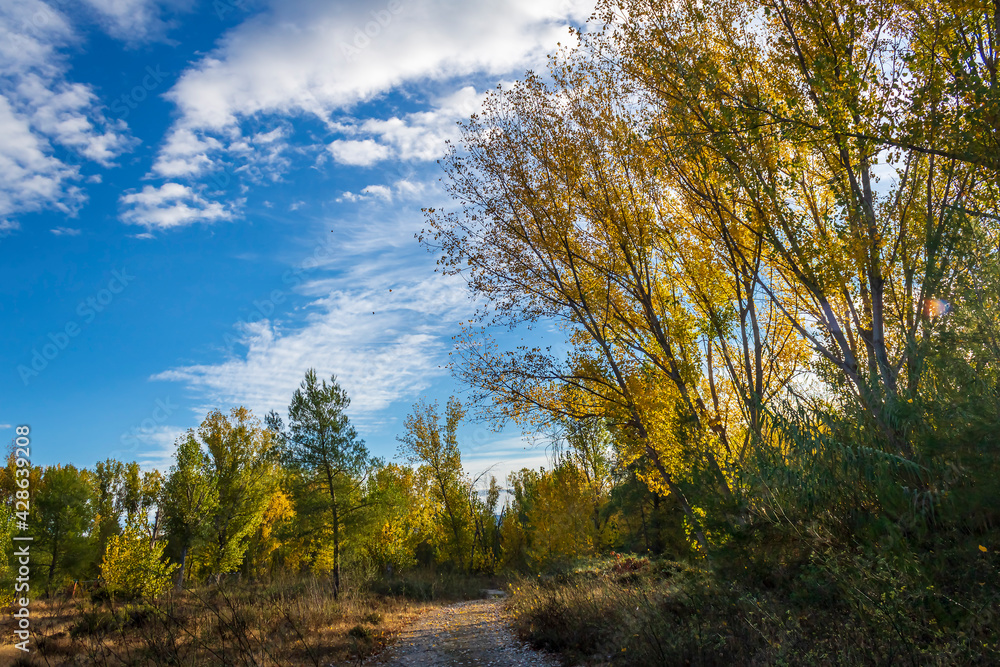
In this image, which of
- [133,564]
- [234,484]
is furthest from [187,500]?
[133,564]

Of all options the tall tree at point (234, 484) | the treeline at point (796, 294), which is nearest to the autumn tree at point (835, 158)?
the treeline at point (796, 294)

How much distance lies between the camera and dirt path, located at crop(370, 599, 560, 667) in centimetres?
793

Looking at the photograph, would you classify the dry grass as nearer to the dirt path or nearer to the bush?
the dirt path

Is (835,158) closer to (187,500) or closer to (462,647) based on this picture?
(462,647)

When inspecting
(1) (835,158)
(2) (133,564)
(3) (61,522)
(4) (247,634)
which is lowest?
(4) (247,634)

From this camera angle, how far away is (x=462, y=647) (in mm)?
9211

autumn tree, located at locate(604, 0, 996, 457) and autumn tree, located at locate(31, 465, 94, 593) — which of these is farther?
autumn tree, located at locate(31, 465, 94, 593)

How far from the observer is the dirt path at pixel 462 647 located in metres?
7.93

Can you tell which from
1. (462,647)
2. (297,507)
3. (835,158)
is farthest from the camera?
(297,507)

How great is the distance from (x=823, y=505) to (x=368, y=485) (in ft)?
67.0

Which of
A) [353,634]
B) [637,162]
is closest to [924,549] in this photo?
[637,162]

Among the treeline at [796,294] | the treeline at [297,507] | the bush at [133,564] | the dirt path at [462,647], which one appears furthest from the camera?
the treeline at [297,507]

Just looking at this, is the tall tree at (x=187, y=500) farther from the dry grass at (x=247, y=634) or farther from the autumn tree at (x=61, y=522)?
the dry grass at (x=247, y=634)

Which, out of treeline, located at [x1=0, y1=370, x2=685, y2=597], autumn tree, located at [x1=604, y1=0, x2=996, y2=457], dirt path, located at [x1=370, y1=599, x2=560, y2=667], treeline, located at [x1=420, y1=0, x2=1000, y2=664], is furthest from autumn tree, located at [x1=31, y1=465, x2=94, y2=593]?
autumn tree, located at [x1=604, y1=0, x2=996, y2=457]
